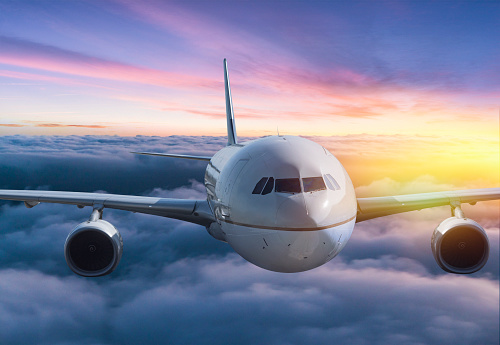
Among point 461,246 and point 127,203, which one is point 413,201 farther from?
point 127,203

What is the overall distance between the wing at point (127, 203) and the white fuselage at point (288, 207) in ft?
17.3

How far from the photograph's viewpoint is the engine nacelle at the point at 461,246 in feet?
48.4

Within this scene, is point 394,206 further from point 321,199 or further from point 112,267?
point 112,267

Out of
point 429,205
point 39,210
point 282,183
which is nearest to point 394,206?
point 429,205

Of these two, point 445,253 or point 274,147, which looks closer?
point 274,147

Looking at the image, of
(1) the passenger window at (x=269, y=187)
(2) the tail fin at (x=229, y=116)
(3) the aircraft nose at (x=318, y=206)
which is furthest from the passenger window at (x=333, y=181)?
(2) the tail fin at (x=229, y=116)

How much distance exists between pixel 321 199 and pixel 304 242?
1248 mm

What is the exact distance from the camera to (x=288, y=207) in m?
8.73

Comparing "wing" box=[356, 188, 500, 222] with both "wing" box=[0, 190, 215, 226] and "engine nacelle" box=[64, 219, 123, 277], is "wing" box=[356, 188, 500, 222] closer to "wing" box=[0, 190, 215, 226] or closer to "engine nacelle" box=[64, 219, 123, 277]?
"wing" box=[0, 190, 215, 226]

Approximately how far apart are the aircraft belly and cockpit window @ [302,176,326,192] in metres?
1.16

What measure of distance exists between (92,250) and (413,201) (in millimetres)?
14756

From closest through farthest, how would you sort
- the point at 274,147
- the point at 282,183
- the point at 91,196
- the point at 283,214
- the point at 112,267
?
the point at 283,214 < the point at 282,183 < the point at 274,147 < the point at 112,267 < the point at 91,196

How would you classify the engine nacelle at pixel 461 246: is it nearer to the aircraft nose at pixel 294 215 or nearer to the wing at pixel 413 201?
the wing at pixel 413 201

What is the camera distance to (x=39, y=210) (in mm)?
136750
